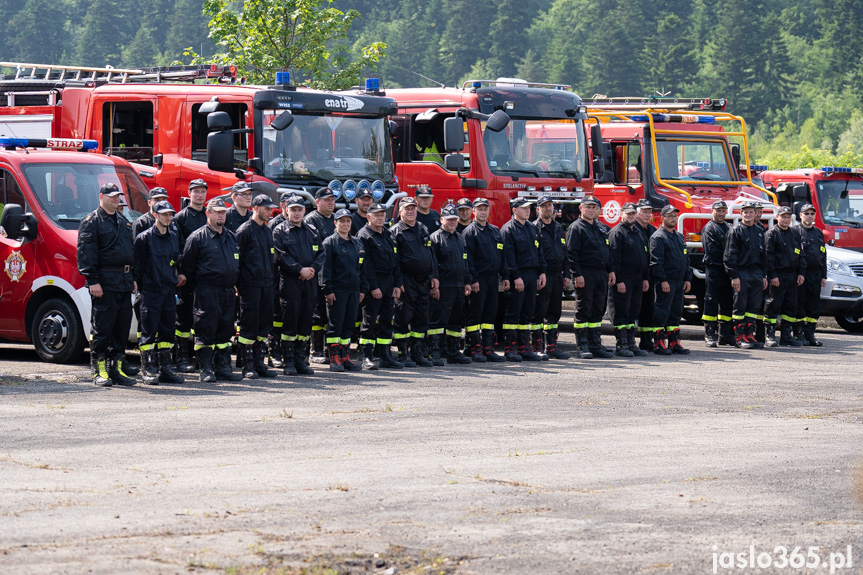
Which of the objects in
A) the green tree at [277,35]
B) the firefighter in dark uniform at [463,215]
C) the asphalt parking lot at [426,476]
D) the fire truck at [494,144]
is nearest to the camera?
the asphalt parking lot at [426,476]

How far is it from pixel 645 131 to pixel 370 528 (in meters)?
13.4

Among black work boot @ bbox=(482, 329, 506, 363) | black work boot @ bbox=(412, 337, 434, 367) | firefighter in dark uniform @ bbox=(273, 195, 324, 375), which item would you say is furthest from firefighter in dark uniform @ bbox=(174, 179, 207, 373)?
black work boot @ bbox=(482, 329, 506, 363)

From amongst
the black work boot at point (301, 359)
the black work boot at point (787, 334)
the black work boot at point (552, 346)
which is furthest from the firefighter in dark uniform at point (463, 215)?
the black work boot at point (787, 334)

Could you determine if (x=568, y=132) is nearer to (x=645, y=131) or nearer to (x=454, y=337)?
(x=645, y=131)

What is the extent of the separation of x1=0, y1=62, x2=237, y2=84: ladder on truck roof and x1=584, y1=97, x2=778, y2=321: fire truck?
17.8 feet

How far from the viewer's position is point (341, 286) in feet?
44.5

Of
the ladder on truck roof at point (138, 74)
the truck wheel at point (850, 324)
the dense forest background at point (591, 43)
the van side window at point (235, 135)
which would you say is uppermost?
the dense forest background at point (591, 43)

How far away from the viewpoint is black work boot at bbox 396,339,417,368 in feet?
47.0

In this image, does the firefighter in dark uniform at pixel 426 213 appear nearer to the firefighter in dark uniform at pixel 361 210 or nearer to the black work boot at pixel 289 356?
the firefighter in dark uniform at pixel 361 210

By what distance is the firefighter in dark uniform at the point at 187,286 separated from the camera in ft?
42.4

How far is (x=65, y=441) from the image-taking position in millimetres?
8938

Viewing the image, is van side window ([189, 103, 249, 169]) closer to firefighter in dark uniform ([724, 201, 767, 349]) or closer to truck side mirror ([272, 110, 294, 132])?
truck side mirror ([272, 110, 294, 132])

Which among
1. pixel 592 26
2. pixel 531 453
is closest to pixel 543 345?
pixel 531 453

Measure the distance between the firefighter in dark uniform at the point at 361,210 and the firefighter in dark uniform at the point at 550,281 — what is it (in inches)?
82.7
